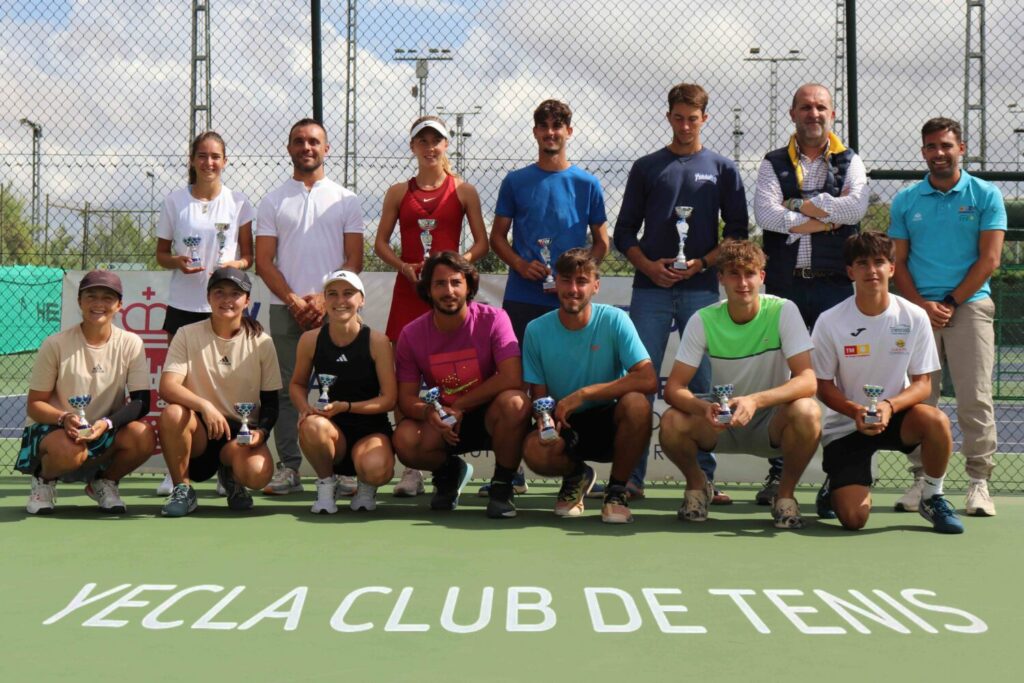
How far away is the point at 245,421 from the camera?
5695mm

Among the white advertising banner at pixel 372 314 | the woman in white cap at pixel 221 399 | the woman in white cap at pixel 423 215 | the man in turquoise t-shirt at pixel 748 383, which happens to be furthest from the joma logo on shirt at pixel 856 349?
the woman in white cap at pixel 221 399

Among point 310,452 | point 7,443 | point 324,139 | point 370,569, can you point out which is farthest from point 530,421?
point 7,443

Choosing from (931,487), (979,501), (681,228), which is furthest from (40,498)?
(979,501)

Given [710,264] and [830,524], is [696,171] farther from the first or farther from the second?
[830,524]

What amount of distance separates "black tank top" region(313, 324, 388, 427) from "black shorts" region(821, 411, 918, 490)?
2309mm

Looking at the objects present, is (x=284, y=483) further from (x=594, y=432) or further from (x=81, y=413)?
(x=594, y=432)

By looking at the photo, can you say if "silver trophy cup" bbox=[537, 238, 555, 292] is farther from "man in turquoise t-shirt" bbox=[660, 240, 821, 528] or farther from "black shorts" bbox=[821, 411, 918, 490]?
"black shorts" bbox=[821, 411, 918, 490]

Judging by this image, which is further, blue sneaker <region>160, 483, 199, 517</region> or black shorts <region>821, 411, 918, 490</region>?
blue sneaker <region>160, 483, 199, 517</region>

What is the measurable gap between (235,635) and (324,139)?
374 centimetres

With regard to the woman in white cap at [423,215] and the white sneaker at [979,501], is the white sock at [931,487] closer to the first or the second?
the white sneaker at [979,501]

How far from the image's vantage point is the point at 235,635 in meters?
3.47

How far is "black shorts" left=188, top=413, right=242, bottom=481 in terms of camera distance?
230 inches

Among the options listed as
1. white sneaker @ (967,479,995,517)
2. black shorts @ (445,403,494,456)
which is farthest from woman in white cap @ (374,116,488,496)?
white sneaker @ (967,479,995,517)

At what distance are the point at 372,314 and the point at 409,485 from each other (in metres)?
1.34
